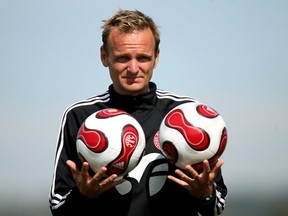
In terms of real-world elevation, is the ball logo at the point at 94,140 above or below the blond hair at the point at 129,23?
below

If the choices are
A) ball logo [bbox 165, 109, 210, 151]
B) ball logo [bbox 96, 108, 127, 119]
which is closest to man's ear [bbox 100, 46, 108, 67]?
ball logo [bbox 96, 108, 127, 119]

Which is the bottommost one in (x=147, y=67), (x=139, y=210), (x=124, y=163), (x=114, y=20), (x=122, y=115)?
(x=139, y=210)

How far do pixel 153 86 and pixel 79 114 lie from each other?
868 millimetres

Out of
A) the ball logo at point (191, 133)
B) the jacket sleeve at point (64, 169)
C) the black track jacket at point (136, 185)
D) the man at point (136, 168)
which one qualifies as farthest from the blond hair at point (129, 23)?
the ball logo at point (191, 133)

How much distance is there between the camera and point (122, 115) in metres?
7.20

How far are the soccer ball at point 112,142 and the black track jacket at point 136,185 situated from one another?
0.42 meters

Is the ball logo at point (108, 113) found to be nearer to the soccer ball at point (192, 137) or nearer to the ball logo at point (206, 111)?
the soccer ball at point (192, 137)

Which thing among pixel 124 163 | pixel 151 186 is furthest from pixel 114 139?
pixel 151 186

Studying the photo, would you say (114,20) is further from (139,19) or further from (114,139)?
(114,139)

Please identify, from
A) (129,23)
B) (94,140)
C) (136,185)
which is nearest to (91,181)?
(94,140)

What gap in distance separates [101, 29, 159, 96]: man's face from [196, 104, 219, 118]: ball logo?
0.68 m

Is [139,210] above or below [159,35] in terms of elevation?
below

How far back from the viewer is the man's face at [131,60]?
24.6 ft

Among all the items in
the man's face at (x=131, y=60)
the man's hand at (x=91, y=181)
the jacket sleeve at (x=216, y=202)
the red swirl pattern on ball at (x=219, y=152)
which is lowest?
the jacket sleeve at (x=216, y=202)
